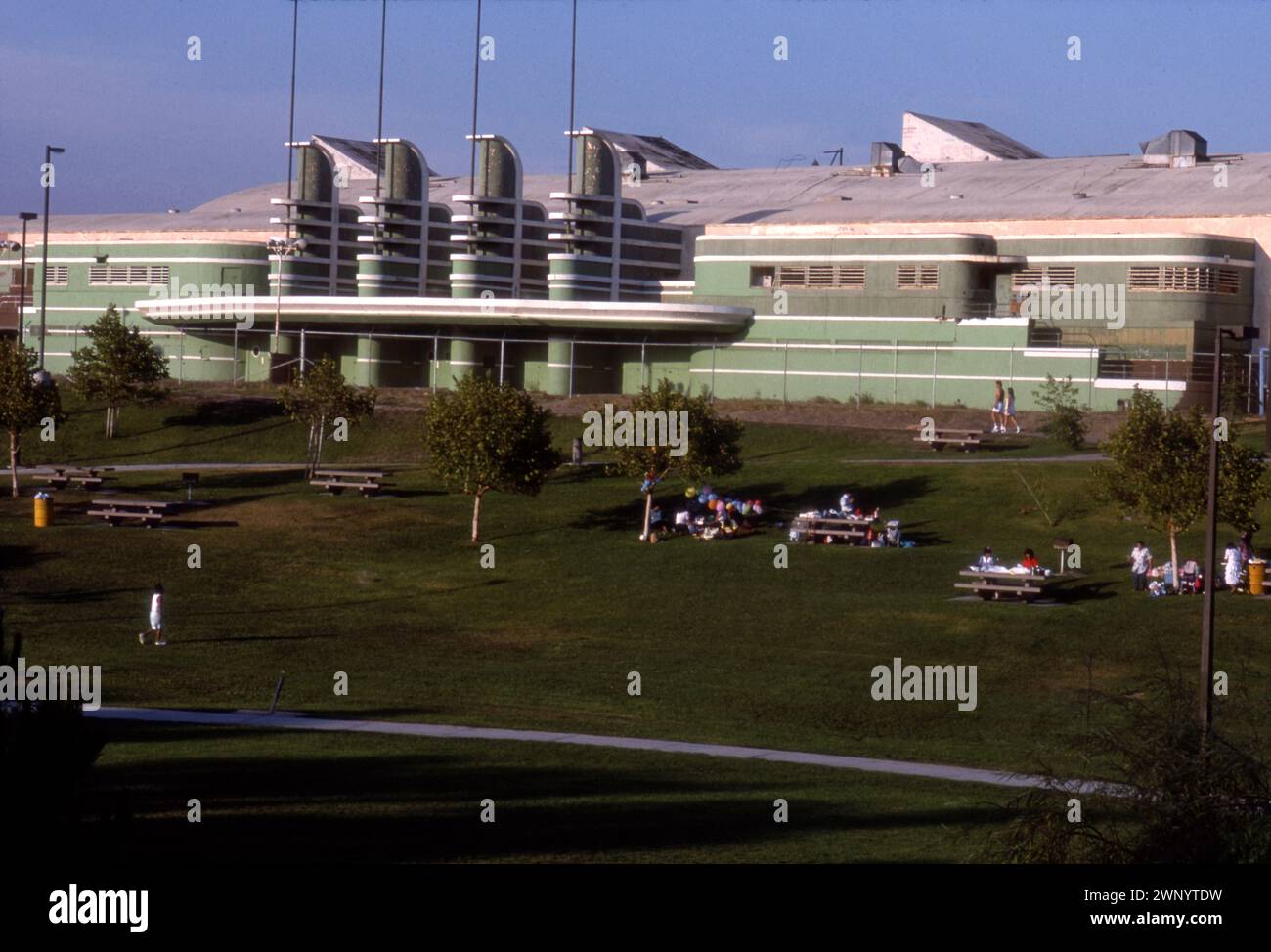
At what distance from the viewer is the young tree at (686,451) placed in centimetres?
4459

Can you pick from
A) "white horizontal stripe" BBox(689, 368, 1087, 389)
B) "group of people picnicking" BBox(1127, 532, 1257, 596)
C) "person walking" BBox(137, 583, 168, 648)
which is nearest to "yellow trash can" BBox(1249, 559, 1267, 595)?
"group of people picnicking" BBox(1127, 532, 1257, 596)

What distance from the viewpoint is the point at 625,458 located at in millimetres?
44812

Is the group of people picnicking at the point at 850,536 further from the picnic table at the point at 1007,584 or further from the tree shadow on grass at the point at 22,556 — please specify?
the tree shadow on grass at the point at 22,556

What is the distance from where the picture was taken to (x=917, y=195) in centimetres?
7188

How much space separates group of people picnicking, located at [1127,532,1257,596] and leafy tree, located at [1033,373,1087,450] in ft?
49.9

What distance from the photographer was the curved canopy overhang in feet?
213

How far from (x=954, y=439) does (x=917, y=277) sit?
43.7 ft

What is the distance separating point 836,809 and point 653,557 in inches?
871

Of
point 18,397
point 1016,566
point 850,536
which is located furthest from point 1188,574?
point 18,397

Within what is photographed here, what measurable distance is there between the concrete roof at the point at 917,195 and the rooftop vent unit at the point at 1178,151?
765 millimetres

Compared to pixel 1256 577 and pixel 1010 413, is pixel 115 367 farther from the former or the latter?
pixel 1256 577

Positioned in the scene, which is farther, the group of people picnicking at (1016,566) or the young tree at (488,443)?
the young tree at (488,443)

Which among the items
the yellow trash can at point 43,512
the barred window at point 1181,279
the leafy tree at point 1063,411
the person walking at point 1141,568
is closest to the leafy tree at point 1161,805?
the person walking at point 1141,568
